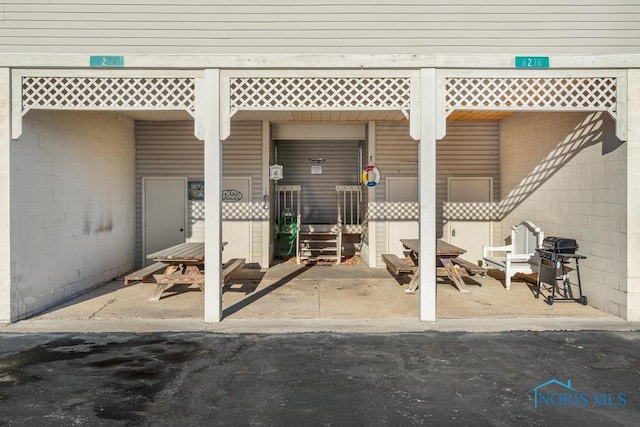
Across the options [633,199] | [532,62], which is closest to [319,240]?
[532,62]

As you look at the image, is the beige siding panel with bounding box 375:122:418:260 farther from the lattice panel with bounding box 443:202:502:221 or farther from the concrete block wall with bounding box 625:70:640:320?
the concrete block wall with bounding box 625:70:640:320

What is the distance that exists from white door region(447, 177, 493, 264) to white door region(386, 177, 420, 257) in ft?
2.75

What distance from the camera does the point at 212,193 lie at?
5.90 m

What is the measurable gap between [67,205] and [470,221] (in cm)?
774

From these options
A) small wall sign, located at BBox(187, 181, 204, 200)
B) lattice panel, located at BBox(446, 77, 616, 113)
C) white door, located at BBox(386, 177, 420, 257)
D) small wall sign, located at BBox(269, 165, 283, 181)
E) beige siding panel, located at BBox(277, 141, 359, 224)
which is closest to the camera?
lattice panel, located at BBox(446, 77, 616, 113)

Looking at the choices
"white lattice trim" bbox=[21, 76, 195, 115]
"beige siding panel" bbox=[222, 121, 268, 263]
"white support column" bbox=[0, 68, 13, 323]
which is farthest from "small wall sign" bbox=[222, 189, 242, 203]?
"white support column" bbox=[0, 68, 13, 323]

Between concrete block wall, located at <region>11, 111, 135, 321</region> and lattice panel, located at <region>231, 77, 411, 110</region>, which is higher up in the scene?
lattice panel, located at <region>231, 77, 411, 110</region>

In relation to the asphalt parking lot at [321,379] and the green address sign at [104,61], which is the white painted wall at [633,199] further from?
the green address sign at [104,61]

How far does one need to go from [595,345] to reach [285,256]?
8.06 meters

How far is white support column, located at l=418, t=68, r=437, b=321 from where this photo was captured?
19.3ft

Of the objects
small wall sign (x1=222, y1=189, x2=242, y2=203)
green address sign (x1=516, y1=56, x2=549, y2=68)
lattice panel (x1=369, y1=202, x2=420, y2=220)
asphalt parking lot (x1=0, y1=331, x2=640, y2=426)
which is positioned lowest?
asphalt parking lot (x1=0, y1=331, x2=640, y2=426)

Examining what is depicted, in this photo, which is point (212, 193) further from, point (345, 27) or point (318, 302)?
point (345, 27)

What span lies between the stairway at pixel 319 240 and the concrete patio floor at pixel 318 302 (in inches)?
83.7

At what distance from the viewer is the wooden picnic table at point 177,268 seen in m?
6.86
